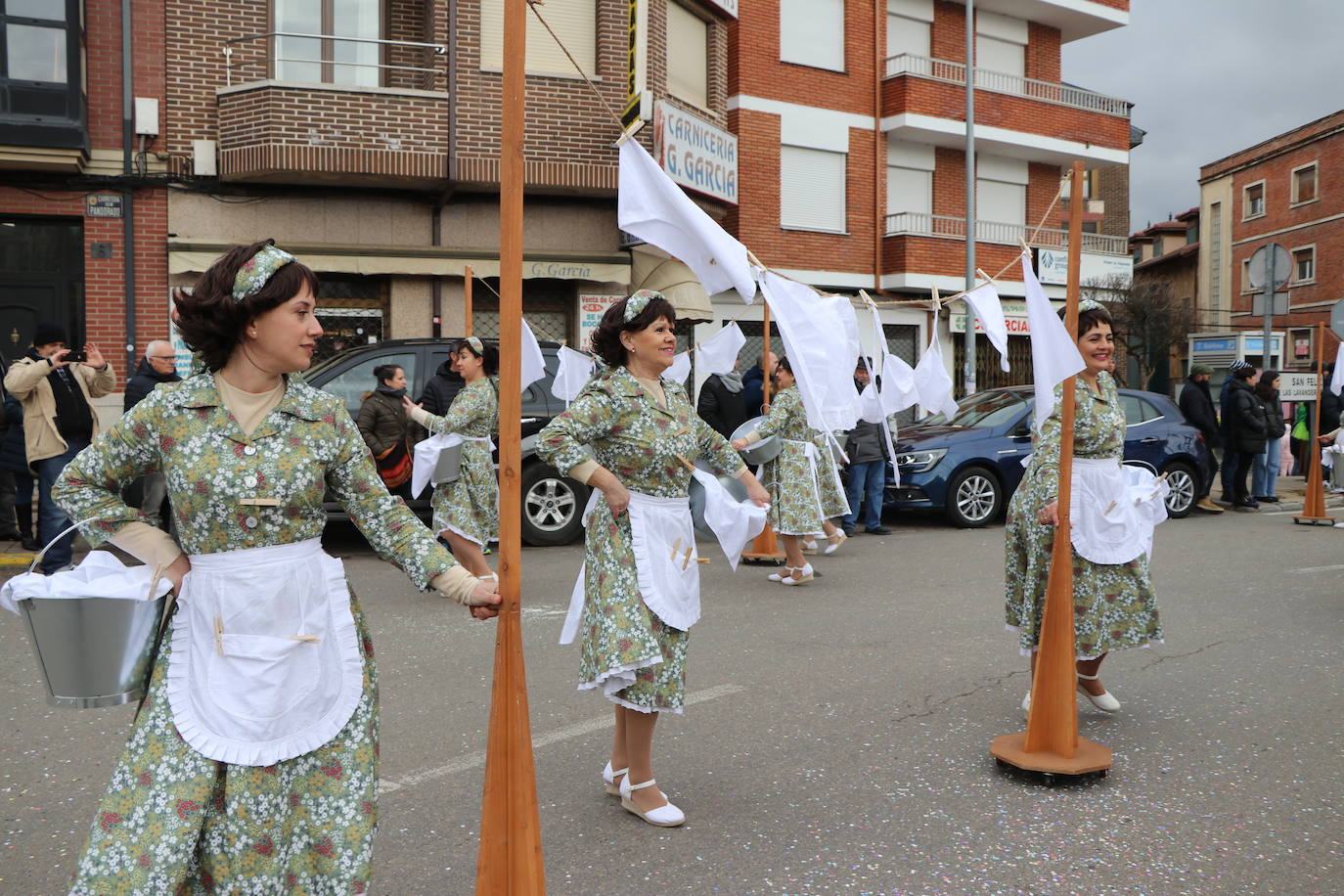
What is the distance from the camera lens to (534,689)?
19.7ft

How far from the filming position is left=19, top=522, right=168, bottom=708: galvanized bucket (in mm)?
2561

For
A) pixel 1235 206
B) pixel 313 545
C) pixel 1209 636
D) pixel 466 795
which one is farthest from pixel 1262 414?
pixel 1235 206

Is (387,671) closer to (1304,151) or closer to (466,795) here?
(466,795)

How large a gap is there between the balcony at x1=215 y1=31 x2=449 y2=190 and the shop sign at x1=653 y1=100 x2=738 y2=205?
3.22 m

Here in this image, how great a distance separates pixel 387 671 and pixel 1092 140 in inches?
989

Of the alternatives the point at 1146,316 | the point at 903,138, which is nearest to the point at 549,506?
the point at 903,138

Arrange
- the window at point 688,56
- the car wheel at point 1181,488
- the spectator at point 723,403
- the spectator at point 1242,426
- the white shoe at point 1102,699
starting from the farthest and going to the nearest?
the window at point 688,56, the spectator at point 1242,426, the car wheel at point 1181,488, the spectator at point 723,403, the white shoe at point 1102,699

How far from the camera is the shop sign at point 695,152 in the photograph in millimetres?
17688

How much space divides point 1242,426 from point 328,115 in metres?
12.4

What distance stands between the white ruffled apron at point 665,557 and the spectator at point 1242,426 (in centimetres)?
1327

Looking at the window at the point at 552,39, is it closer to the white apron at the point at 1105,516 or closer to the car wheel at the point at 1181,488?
Answer: the car wheel at the point at 1181,488

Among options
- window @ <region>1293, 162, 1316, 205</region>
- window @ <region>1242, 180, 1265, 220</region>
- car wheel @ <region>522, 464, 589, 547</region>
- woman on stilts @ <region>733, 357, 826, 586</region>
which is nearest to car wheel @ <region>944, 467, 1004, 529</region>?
woman on stilts @ <region>733, 357, 826, 586</region>

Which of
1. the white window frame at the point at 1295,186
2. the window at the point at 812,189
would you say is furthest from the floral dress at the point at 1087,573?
the white window frame at the point at 1295,186

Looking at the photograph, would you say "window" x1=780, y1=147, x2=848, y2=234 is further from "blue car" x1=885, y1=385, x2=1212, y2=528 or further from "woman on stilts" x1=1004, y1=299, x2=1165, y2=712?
"woman on stilts" x1=1004, y1=299, x2=1165, y2=712
